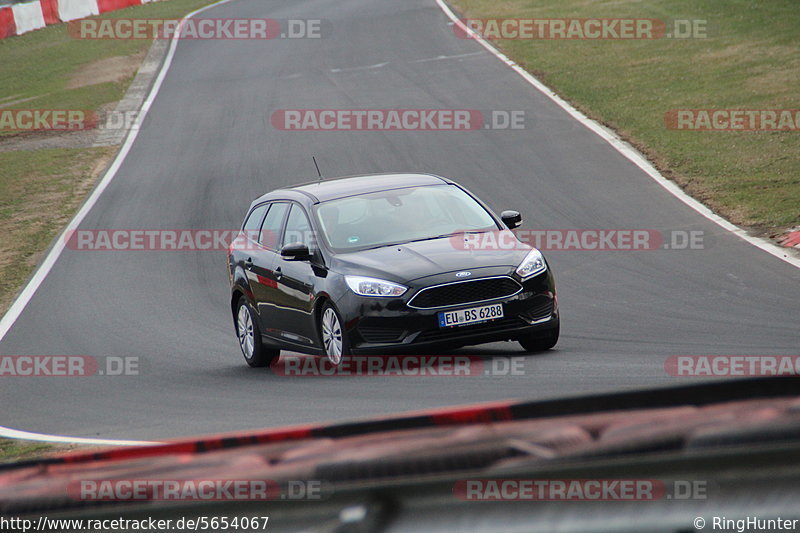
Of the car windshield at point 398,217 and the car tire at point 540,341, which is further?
the car windshield at point 398,217

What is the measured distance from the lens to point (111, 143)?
94.9 feet

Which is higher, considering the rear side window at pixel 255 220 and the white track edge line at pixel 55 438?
the rear side window at pixel 255 220

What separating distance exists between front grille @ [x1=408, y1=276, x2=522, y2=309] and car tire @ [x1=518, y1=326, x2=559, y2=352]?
0.67 m

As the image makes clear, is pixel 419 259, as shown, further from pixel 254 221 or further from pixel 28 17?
pixel 28 17

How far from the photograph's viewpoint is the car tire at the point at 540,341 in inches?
394

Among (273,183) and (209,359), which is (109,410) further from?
(273,183)

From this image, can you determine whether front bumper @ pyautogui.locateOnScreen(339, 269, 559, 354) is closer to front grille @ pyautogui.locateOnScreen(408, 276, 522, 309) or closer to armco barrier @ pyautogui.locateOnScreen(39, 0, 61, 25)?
front grille @ pyautogui.locateOnScreen(408, 276, 522, 309)

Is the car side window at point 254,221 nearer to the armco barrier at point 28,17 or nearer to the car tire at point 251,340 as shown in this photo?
the car tire at point 251,340

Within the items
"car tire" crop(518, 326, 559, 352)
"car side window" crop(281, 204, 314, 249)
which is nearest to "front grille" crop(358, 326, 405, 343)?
"car tire" crop(518, 326, 559, 352)

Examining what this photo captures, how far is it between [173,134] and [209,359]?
55.7ft

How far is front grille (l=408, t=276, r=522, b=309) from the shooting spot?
31.1 feet

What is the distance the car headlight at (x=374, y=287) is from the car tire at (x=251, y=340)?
227cm

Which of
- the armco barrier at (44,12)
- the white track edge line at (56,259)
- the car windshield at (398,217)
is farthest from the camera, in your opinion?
the armco barrier at (44,12)

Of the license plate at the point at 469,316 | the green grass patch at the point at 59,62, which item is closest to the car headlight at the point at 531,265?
the license plate at the point at 469,316
